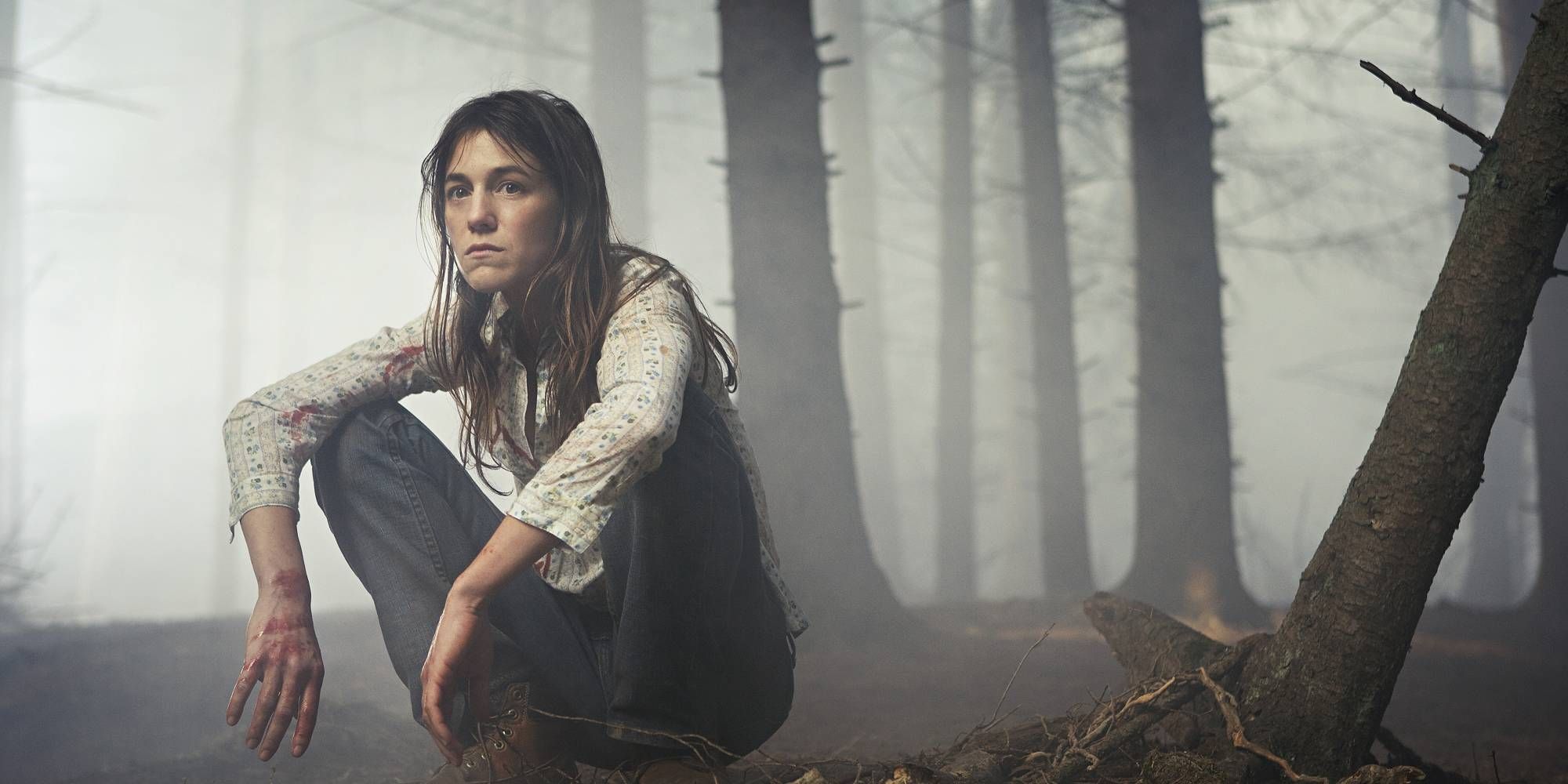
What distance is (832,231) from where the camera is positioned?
710 cm

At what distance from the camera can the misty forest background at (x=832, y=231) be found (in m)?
4.58

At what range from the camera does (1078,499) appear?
23.9ft

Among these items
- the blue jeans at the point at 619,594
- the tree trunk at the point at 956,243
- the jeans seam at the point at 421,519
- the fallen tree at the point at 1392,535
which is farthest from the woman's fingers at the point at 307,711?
the tree trunk at the point at 956,243

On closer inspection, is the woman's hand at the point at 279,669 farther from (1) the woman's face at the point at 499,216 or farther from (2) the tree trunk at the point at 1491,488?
(2) the tree trunk at the point at 1491,488

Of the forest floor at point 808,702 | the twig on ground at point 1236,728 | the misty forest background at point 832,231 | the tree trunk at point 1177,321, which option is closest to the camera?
the twig on ground at point 1236,728

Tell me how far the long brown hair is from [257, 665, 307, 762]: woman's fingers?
45cm

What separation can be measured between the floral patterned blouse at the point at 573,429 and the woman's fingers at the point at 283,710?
281mm

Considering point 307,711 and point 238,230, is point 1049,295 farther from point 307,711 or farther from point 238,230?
point 307,711

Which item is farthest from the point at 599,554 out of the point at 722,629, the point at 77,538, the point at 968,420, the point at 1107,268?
the point at 77,538

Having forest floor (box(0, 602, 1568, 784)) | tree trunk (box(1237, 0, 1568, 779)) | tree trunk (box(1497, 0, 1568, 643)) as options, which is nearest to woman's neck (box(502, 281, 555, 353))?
forest floor (box(0, 602, 1568, 784))

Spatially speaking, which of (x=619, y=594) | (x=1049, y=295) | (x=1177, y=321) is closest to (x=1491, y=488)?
(x=1049, y=295)

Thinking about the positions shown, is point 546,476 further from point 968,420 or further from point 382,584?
point 968,420

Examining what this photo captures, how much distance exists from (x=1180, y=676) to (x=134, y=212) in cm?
798

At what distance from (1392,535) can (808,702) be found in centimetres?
181
